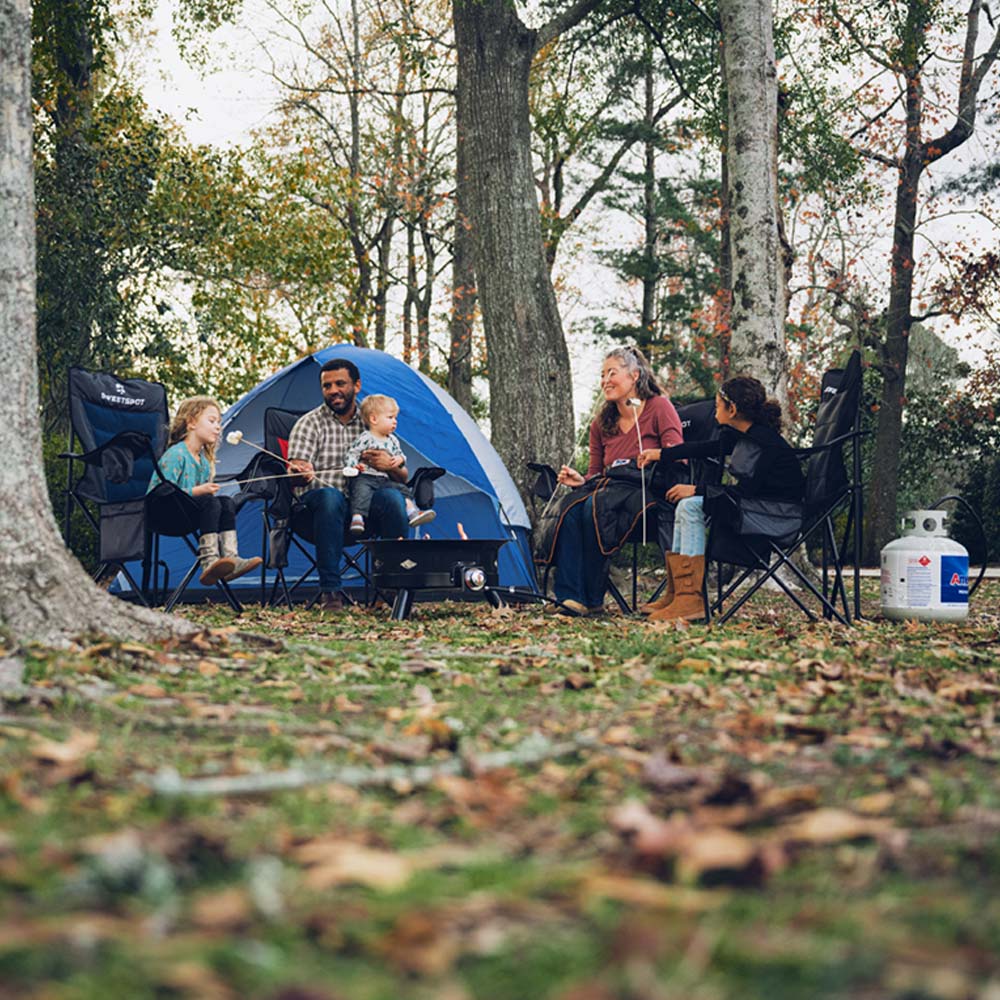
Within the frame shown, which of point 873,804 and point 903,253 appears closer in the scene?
point 873,804

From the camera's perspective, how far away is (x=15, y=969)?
1080mm

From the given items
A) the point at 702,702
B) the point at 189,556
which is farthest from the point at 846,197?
the point at 702,702

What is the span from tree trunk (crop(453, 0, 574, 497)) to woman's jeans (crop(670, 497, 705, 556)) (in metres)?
2.32

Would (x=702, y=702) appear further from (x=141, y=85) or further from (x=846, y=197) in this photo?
(x=141, y=85)

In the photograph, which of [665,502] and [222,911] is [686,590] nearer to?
[665,502]

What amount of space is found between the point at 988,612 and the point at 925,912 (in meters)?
5.78

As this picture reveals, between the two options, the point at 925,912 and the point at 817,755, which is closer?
the point at 925,912

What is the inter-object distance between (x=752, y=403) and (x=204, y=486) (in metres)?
2.50

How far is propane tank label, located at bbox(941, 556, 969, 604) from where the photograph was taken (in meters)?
5.36

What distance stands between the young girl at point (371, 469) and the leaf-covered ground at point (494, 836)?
283 cm

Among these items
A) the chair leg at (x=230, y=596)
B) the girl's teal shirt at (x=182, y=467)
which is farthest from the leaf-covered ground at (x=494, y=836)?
the girl's teal shirt at (x=182, y=467)

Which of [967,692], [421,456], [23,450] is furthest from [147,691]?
[421,456]

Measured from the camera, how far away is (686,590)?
5289 millimetres

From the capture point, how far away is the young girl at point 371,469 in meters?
5.95
